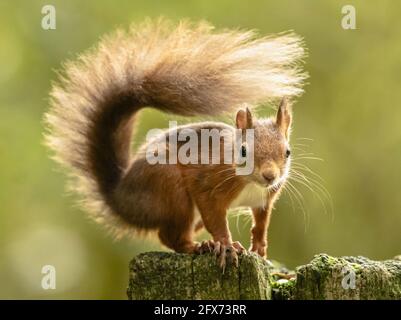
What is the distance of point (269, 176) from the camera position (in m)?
3.51

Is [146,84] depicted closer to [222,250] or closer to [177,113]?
[177,113]

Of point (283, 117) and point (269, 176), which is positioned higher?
point (283, 117)

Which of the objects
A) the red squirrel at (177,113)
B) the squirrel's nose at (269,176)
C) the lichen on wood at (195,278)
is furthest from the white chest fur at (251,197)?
the lichen on wood at (195,278)

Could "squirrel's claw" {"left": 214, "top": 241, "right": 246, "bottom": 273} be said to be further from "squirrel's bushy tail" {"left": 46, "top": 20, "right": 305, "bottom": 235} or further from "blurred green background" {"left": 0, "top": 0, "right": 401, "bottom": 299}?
"blurred green background" {"left": 0, "top": 0, "right": 401, "bottom": 299}

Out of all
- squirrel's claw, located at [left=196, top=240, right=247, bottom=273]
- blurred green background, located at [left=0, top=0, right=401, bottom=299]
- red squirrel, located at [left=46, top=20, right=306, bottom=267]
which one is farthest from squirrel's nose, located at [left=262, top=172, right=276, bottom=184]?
blurred green background, located at [left=0, top=0, right=401, bottom=299]

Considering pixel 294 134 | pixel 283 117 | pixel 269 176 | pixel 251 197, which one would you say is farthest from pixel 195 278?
pixel 294 134

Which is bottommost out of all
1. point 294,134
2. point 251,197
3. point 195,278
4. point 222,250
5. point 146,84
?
point 195,278

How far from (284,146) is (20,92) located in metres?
4.13

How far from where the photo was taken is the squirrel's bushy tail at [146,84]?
3.61 meters

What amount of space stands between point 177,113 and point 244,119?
0.34m

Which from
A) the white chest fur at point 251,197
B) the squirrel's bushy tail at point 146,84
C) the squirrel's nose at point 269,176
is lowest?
the white chest fur at point 251,197

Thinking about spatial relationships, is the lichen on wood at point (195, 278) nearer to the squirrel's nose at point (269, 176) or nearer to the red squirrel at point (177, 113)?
the red squirrel at point (177, 113)

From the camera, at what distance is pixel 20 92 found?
23.6 ft

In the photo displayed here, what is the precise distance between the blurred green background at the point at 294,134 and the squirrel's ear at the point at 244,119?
3245mm
